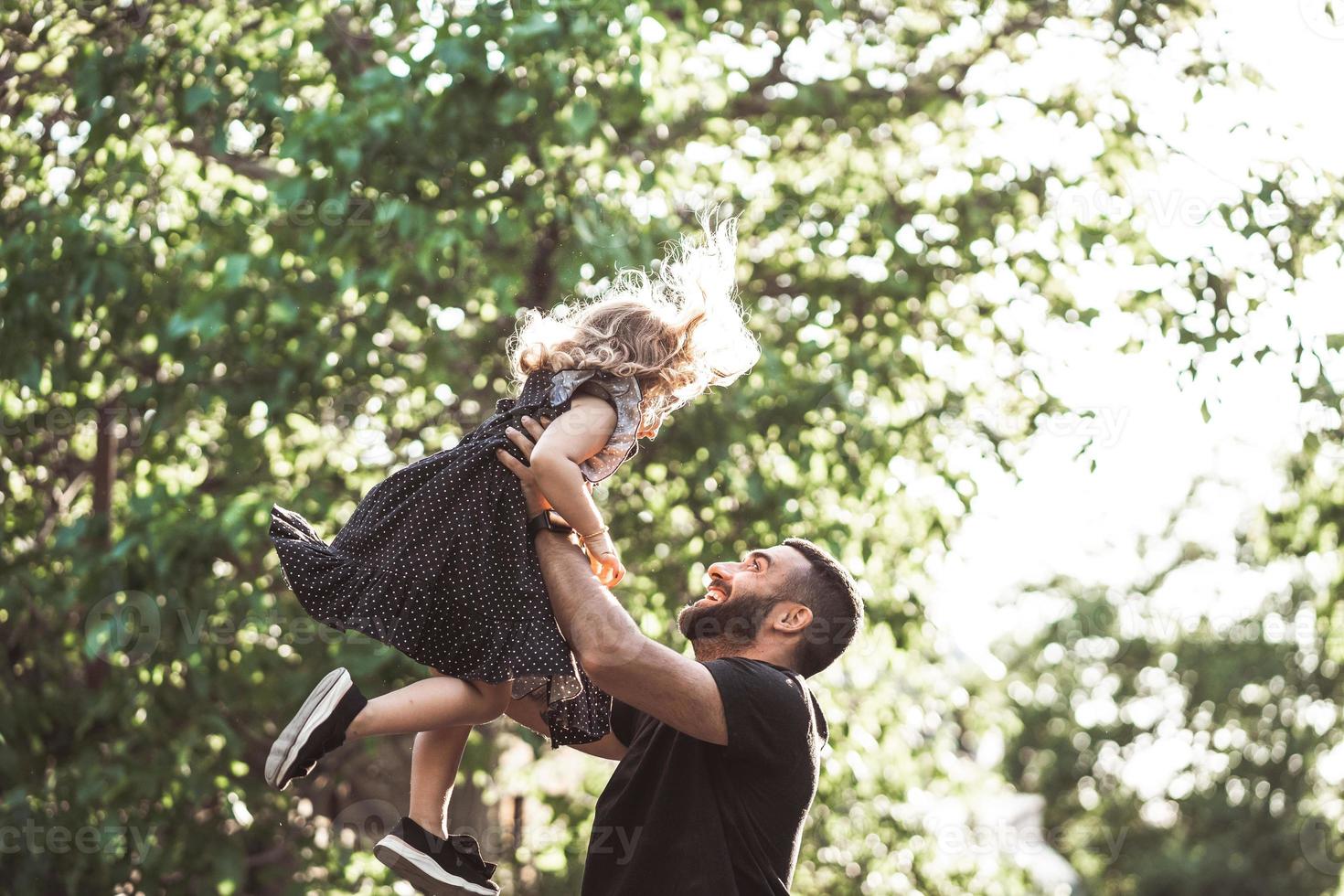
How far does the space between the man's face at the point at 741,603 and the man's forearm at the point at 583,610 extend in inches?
13.2

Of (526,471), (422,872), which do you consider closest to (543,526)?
(526,471)

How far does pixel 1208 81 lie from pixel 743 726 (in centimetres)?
505

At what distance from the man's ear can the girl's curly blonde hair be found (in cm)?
48

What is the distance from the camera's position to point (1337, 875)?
2608 cm

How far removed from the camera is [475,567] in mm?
2705

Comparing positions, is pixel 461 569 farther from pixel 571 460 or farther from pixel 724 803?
pixel 724 803

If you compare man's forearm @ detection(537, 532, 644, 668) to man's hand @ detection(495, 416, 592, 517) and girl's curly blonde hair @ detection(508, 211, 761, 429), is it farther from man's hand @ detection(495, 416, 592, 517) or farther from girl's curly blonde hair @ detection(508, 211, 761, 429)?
girl's curly blonde hair @ detection(508, 211, 761, 429)

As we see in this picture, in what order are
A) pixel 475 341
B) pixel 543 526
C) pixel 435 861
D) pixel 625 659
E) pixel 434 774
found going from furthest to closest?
pixel 475 341 < pixel 434 774 < pixel 543 526 < pixel 435 861 < pixel 625 659

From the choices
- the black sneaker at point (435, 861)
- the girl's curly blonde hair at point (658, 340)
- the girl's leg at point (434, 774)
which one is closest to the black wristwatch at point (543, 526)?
the girl's curly blonde hair at point (658, 340)

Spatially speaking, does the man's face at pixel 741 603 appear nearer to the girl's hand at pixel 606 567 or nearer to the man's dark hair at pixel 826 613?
the man's dark hair at pixel 826 613

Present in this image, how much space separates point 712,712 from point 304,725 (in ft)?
2.49

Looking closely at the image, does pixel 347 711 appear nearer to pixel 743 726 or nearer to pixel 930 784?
pixel 743 726

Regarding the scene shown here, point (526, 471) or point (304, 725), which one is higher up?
point (526, 471)

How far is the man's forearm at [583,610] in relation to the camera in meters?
2.50
